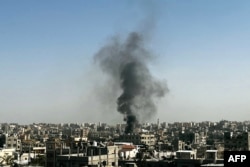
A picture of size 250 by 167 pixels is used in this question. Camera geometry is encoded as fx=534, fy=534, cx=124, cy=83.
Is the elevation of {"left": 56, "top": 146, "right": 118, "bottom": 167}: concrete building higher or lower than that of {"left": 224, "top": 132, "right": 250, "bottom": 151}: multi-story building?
lower

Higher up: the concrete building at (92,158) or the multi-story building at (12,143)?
the multi-story building at (12,143)

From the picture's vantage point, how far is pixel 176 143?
10594 centimetres

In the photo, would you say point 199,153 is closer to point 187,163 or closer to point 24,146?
point 187,163

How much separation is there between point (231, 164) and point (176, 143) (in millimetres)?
82868

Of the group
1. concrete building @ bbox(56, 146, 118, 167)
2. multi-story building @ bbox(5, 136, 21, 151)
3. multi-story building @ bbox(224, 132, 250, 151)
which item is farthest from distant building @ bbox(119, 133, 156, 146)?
concrete building @ bbox(56, 146, 118, 167)

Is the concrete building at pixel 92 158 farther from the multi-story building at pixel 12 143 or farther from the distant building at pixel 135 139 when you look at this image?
the distant building at pixel 135 139

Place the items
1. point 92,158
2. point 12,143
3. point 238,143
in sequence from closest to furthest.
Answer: point 92,158 → point 238,143 → point 12,143

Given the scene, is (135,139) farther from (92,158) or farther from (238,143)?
(92,158)

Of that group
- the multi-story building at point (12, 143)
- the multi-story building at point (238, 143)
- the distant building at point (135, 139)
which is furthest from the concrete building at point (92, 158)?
the distant building at point (135, 139)

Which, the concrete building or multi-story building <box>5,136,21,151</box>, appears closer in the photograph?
the concrete building

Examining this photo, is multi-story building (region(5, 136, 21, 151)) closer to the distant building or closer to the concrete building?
the distant building

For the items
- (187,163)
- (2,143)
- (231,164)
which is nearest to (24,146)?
(2,143)

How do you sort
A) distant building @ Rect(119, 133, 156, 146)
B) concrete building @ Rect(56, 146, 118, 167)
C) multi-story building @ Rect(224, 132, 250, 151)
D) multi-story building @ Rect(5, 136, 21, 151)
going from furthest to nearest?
distant building @ Rect(119, 133, 156, 146)
multi-story building @ Rect(5, 136, 21, 151)
multi-story building @ Rect(224, 132, 250, 151)
concrete building @ Rect(56, 146, 118, 167)

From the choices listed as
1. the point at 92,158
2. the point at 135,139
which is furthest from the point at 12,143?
the point at 92,158
